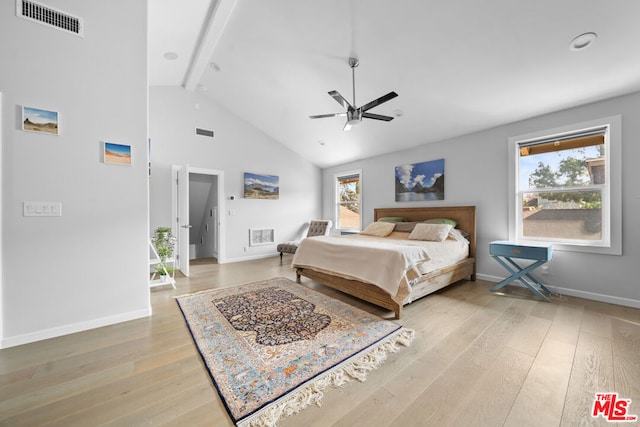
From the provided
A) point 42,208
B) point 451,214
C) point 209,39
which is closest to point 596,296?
point 451,214

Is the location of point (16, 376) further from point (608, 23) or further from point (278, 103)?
point (608, 23)

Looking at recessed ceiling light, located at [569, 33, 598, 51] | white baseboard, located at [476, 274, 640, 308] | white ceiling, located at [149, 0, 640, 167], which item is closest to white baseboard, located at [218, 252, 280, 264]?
white ceiling, located at [149, 0, 640, 167]

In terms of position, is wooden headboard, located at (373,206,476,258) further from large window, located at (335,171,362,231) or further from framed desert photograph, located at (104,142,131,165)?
framed desert photograph, located at (104,142,131,165)

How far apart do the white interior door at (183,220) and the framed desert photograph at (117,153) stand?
5.83 feet

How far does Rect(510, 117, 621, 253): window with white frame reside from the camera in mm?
2881

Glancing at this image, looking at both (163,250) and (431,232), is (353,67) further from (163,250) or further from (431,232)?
→ (163,250)

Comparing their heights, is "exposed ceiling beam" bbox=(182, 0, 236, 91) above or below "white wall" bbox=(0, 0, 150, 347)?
above

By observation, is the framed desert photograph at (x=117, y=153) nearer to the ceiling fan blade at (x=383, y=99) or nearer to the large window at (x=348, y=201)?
the ceiling fan blade at (x=383, y=99)

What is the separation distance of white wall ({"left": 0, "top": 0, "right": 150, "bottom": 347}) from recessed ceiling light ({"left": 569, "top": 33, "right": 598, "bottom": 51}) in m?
4.18

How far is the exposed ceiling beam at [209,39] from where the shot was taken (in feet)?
9.54

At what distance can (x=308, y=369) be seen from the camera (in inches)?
65.2

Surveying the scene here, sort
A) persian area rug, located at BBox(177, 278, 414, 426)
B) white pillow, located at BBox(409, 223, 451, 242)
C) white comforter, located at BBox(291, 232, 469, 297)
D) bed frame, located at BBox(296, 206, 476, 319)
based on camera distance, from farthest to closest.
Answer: white pillow, located at BBox(409, 223, 451, 242) < bed frame, located at BBox(296, 206, 476, 319) < white comforter, located at BBox(291, 232, 469, 297) < persian area rug, located at BBox(177, 278, 414, 426)

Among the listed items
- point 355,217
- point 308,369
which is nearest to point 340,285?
point 308,369

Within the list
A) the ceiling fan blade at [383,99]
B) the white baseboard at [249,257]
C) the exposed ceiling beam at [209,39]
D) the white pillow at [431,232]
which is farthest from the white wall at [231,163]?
the ceiling fan blade at [383,99]
